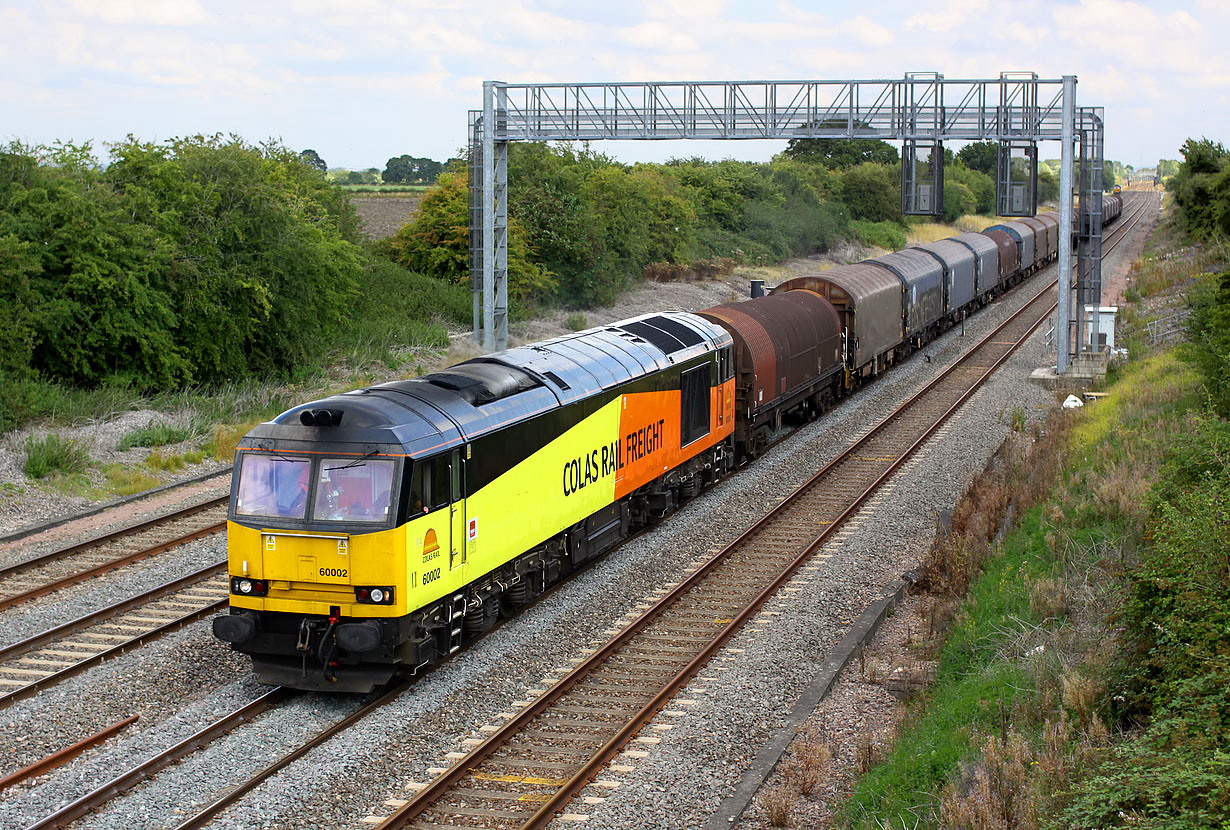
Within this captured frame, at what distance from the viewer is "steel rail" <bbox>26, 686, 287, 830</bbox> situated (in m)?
9.17

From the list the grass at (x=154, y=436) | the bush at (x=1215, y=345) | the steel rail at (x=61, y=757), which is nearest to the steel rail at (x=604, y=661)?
the steel rail at (x=61, y=757)

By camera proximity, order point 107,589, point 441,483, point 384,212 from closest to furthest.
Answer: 1. point 441,483
2. point 107,589
3. point 384,212

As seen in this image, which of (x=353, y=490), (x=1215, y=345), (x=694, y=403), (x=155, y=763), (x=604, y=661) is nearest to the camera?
(x=155, y=763)

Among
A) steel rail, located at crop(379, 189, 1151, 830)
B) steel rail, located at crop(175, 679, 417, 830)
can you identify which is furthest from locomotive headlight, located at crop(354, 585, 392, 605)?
steel rail, located at crop(379, 189, 1151, 830)

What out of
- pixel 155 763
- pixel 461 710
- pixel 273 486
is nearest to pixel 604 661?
pixel 461 710

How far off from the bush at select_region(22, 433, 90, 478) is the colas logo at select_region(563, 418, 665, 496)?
10.9 meters

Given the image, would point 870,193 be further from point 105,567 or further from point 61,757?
point 61,757

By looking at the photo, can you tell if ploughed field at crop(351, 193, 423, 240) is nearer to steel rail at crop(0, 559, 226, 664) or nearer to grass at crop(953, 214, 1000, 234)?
steel rail at crop(0, 559, 226, 664)

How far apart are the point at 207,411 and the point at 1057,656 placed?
20.6m

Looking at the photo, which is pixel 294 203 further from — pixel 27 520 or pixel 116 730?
pixel 116 730

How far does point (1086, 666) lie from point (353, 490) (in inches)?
270

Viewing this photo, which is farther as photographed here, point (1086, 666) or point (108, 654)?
point (108, 654)

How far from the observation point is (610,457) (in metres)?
16.3

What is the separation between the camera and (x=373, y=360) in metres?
33.0
